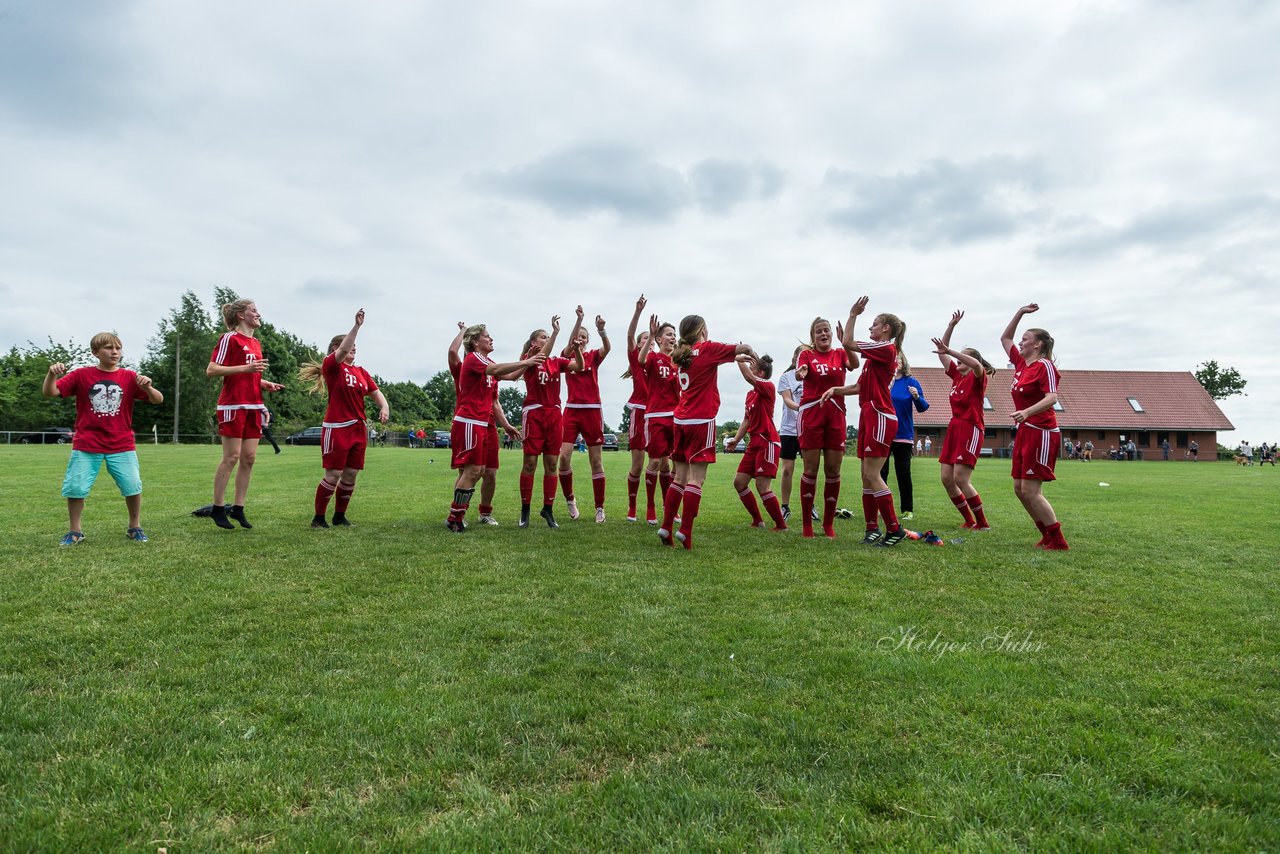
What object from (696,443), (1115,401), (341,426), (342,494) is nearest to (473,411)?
(341,426)

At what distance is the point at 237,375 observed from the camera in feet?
25.0

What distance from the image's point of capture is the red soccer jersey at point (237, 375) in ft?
24.6

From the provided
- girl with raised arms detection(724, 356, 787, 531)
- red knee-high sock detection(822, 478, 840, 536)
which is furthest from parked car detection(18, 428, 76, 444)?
red knee-high sock detection(822, 478, 840, 536)

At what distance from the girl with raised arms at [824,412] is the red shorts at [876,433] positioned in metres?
0.31

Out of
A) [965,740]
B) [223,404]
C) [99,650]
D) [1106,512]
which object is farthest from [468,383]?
[1106,512]

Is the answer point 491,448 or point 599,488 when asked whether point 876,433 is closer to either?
point 599,488

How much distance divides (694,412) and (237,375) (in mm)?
4798

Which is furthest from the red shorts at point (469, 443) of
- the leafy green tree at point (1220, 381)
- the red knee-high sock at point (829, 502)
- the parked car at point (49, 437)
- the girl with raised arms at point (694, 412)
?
the leafy green tree at point (1220, 381)

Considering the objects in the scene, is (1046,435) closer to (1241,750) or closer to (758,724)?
(1241,750)

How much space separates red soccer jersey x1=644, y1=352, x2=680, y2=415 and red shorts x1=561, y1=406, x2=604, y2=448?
1.12 metres

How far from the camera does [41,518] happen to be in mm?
8094

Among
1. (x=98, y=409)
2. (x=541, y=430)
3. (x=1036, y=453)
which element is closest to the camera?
(x=98, y=409)

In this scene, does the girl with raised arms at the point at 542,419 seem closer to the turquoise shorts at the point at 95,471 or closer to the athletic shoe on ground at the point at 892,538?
the athletic shoe on ground at the point at 892,538

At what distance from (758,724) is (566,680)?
2.98ft
